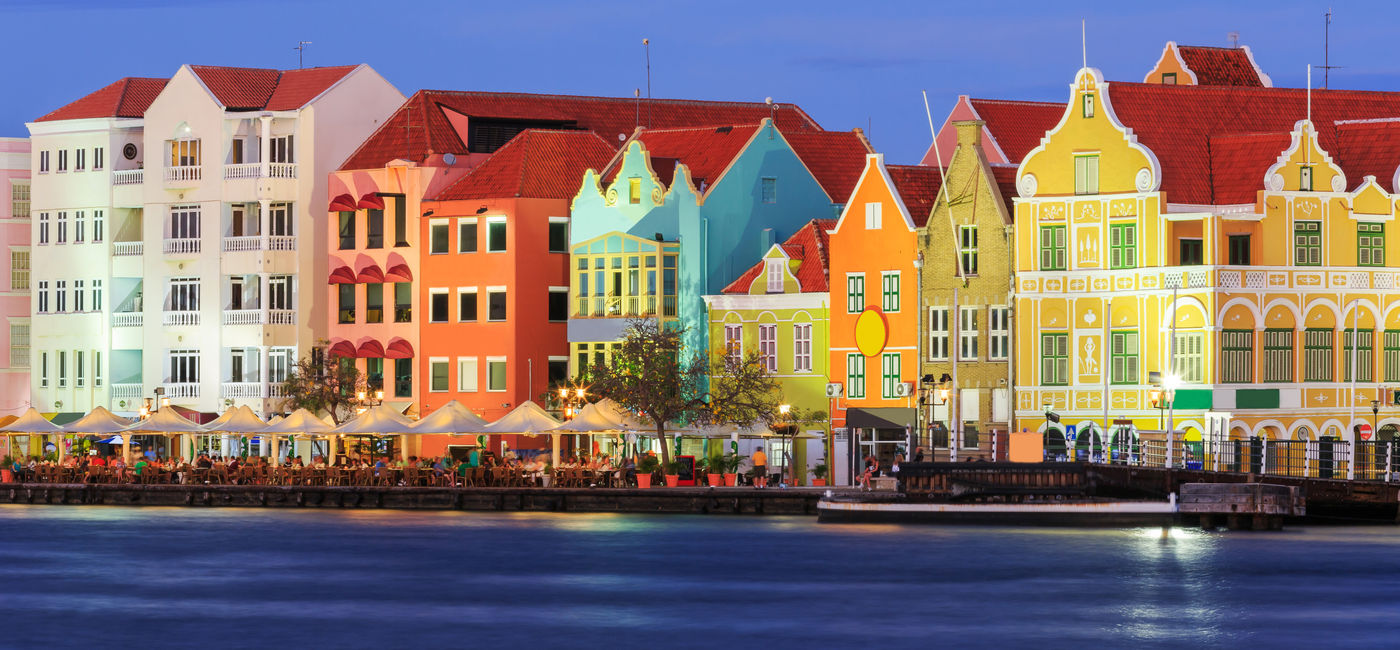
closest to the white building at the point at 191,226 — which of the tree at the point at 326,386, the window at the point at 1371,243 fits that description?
the tree at the point at 326,386

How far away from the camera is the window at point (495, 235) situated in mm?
125938

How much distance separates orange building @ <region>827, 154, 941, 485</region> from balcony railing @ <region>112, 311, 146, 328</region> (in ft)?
120

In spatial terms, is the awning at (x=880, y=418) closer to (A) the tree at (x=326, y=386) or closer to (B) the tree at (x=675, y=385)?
(B) the tree at (x=675, y=385)

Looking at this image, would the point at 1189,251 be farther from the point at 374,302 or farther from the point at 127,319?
the point at 127,319

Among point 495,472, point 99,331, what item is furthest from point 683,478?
point 99,331

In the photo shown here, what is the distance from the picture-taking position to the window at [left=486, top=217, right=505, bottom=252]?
12594cm

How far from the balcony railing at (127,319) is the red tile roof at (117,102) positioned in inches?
333

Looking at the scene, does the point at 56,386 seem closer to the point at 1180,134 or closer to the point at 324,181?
the point at 324,181

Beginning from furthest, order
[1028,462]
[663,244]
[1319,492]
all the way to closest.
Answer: [663,244] < [1028,462] < [1319,492]

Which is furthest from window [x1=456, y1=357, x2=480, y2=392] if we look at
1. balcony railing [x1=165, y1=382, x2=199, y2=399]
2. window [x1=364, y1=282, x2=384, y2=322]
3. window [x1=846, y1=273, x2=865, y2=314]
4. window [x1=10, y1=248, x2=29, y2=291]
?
window [x1=10, y1=248, x2=29, y2=291]

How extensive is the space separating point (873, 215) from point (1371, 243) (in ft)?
56.7

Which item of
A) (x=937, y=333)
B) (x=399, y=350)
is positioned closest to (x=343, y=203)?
(x=399, y=350)

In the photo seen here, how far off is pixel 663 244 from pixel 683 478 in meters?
13.1

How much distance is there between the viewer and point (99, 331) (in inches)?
5482
